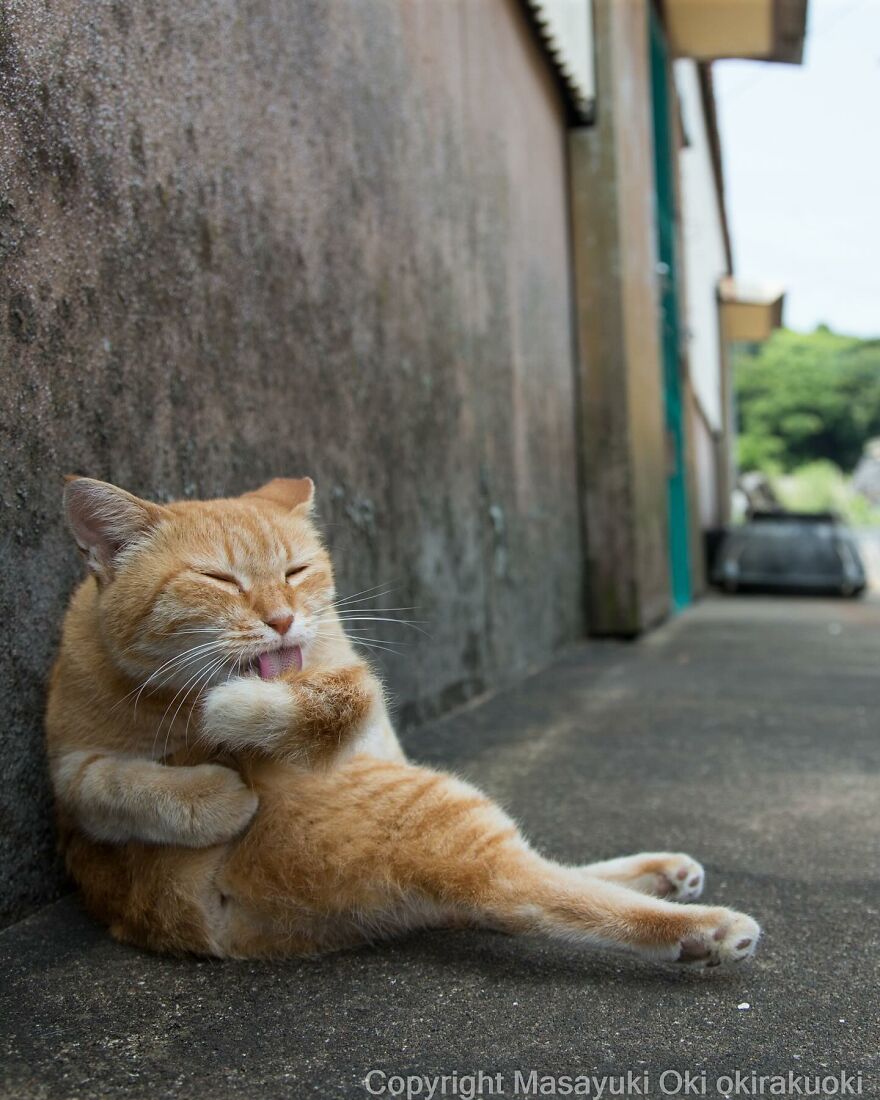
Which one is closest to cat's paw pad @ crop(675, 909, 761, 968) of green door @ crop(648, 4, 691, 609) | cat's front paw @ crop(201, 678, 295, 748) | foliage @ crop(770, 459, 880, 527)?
cat's front paw @ crop(201, 678, 295, 748)

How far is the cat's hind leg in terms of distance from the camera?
5.96 feet

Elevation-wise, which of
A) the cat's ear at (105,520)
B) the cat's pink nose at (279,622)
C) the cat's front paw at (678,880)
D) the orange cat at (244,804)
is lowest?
the cat's front paw at (678,880)

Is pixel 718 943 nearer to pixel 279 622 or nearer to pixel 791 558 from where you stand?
pixel 279 622

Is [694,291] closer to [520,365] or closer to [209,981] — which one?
[520,365]

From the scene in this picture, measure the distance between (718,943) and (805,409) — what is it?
54900 millimetres

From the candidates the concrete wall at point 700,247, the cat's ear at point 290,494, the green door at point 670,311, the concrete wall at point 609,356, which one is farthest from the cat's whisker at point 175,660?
the concrete wall at point 700,247

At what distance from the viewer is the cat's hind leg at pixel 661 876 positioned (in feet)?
5.96

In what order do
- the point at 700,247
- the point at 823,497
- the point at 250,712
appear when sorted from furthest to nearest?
the point at 823,497 → the point at 700,247 → the point at 250,712

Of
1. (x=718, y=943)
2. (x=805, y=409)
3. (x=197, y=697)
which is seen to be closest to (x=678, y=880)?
(x=718, y=943)

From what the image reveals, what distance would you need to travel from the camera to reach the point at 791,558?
10.5m

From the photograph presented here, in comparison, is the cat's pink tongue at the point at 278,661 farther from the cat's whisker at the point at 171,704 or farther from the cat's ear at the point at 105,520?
the cat's ear at the point at 105,520

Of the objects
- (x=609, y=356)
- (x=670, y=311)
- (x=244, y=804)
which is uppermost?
(x=670, y=311)

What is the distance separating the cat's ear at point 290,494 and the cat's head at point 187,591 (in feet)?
0.65

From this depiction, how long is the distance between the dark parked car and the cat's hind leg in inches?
351
